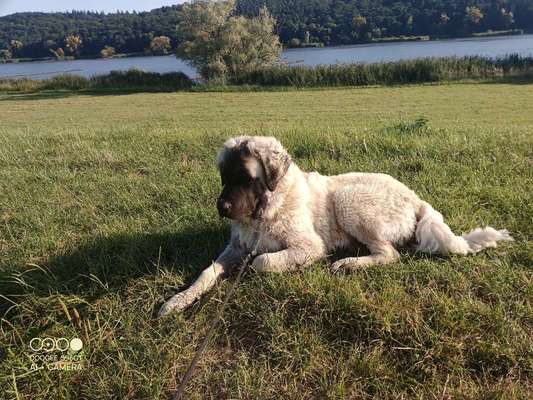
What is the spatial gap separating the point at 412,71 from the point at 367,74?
3698mm

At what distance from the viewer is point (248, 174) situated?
386 centimetres

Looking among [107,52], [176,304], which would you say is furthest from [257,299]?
[107,52]

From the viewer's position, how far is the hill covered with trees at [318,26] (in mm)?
109750

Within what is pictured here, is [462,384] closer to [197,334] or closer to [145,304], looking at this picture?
[197,334]

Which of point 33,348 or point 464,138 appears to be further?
point 464,138

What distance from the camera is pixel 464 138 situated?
23.9 ft

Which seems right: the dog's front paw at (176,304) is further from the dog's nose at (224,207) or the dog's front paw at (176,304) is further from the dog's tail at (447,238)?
the dog's tail at (447,238)

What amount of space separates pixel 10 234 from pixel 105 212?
105 centimetres

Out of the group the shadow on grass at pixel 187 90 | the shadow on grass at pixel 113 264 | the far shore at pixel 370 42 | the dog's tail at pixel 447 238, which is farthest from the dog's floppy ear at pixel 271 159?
the far shore at pixel 370 42

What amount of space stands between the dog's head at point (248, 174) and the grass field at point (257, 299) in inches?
25.0

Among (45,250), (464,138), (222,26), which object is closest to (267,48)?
(222,26)

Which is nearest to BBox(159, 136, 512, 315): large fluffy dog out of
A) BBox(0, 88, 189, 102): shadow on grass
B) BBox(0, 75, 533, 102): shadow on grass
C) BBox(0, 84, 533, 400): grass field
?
BBox(0, 84, 533, 400): grass field

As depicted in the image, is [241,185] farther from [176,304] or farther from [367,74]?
[367,74]

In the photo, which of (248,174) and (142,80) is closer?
(248,174)
